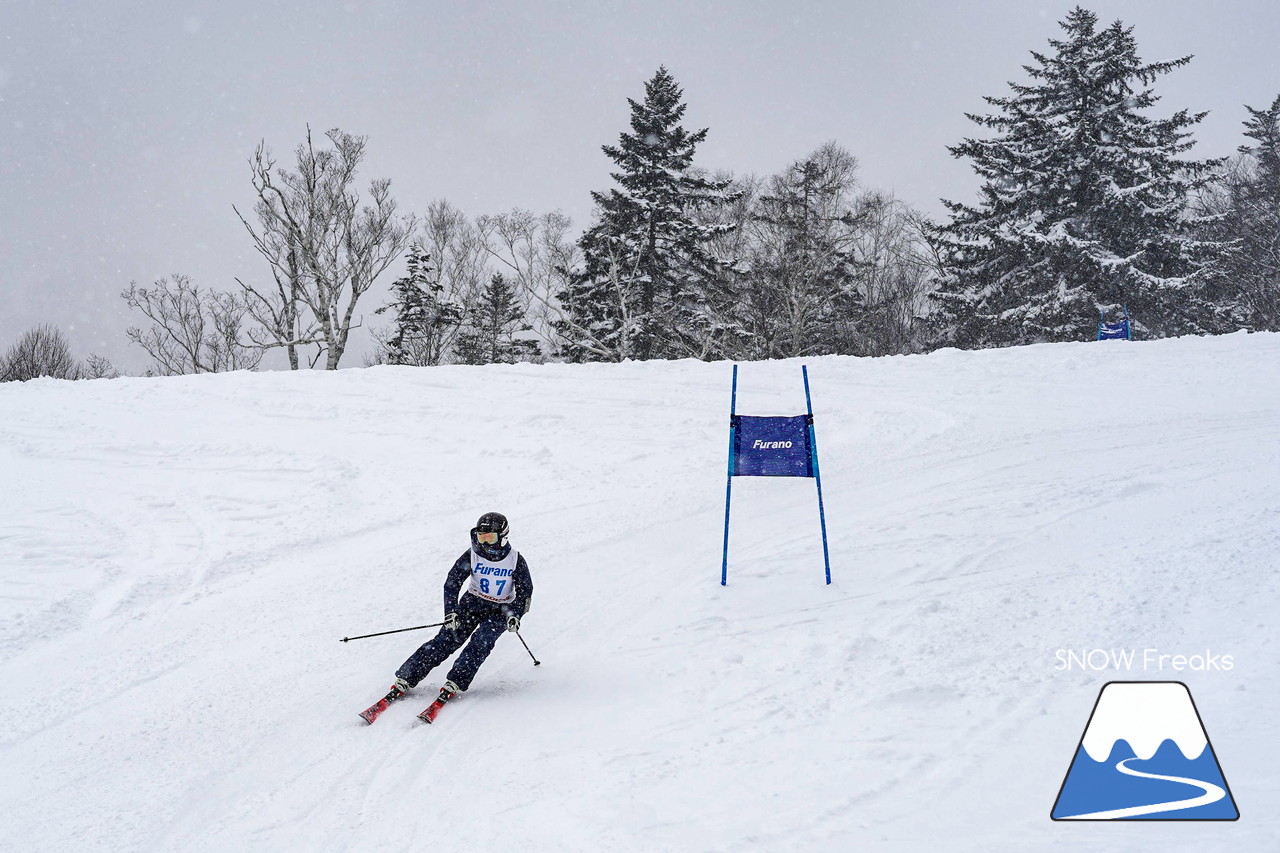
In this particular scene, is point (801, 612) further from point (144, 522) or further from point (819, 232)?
point (819, 232)

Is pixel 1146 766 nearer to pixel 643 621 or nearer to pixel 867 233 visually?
pixel 643 621

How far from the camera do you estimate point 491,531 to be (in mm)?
5715

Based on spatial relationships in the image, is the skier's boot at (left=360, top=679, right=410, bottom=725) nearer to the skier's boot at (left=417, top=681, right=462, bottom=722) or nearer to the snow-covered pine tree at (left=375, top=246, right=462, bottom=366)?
the skier's boot at (left=417, top=681, right=462, bottom=722)

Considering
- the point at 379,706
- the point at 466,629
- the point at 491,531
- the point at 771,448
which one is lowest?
the point at 379,706

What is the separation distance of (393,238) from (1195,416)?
2766 cm

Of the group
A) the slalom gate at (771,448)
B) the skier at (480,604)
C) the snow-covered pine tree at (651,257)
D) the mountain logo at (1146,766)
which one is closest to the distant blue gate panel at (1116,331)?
the snow-covered pine tree at (651,257)

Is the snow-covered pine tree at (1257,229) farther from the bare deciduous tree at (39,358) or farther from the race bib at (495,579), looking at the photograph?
the bare deciduous tree at (39,358)

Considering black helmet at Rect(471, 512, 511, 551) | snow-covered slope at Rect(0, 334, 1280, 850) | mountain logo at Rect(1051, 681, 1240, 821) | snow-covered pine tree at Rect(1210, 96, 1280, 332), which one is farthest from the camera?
snow-covered pine tree at Rect(1210, 96, 1280, 332)

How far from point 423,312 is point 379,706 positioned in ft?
112

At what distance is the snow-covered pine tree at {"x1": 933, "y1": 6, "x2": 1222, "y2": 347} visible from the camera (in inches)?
989

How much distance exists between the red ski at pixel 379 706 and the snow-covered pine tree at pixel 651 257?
21.9m

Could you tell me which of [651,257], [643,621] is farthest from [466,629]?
[651,257]

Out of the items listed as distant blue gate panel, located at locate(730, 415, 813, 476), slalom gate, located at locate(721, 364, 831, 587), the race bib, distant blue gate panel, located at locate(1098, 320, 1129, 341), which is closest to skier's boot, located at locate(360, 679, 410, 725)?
the race bib

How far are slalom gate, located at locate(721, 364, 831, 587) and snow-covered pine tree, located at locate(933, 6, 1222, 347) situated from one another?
22247 mm
